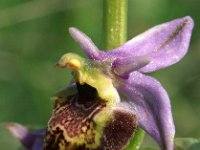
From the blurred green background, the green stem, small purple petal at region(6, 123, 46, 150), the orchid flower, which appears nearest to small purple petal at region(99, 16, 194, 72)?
the orchid flower

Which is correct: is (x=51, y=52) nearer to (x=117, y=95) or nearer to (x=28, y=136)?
(x=28, y=136)

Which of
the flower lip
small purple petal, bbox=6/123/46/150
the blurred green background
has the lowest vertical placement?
small purple petal, bbox=6/123/46/150

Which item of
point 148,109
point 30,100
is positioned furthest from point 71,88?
point 30,100

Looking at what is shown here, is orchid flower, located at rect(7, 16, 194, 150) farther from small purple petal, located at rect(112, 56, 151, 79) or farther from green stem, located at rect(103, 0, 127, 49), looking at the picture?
green stem, located at rect(103, 0, 127, 49)

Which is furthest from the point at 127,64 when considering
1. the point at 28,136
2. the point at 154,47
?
the point at 28,136

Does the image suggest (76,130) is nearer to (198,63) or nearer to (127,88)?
(127,88)

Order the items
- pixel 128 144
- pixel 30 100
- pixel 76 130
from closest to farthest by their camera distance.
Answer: pixel 76 130 < pixel 128 144 < pixel 30 100
